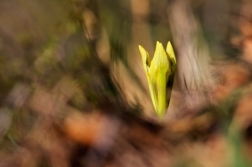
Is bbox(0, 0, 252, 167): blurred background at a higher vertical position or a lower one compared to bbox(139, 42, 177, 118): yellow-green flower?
lower

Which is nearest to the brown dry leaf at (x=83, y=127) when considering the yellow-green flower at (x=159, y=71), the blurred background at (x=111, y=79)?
the blurred background at (x=111, y=79)

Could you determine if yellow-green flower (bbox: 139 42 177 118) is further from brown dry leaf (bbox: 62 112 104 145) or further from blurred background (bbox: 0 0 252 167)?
brown dry leaf (bbox: 62 112 104 145)

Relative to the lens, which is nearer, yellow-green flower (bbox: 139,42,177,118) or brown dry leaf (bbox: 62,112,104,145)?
yellow-green flower (bbox: 139,42,177,118)

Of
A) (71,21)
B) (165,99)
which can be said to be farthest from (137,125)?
(71,21)

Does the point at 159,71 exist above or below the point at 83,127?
above

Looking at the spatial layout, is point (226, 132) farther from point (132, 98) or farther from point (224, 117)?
point (132, 98)

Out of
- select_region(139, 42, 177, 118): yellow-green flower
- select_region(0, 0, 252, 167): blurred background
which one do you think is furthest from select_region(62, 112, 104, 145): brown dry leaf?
select_region(139, 42, 177, 118): yellow-green flower

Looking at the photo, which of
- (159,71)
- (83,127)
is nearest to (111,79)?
A: (83,127)

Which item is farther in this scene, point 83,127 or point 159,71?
point 83,127

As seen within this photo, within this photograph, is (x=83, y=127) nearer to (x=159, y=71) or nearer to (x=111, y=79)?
(x=111, y=79)
